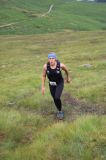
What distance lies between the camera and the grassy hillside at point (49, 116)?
10.9 meters

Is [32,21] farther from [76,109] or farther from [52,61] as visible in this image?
[52,61]

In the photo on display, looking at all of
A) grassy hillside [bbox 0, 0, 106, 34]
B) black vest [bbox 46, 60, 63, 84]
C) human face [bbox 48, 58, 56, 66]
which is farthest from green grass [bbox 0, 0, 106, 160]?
grassy hillside [bbox 0, 0, 106, 34]

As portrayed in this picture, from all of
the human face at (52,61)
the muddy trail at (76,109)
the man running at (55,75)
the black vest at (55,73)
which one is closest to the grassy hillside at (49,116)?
the muddy trail at (76,109)

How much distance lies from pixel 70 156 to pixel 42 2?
111 m

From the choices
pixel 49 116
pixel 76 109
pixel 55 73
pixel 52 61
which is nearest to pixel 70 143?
pixel 52 61

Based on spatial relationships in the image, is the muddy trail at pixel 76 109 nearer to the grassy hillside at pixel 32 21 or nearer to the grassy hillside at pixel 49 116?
the grassy hillside at pixel 49 116

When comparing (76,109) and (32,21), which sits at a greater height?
(76,109)

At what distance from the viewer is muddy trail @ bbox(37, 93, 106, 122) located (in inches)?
611

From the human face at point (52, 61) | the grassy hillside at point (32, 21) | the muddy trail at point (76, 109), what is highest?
the human face at point (52, 61)

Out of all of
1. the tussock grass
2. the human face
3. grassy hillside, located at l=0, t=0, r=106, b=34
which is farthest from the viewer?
grassy hillside, located at l=0, t=0, r=106, b=34

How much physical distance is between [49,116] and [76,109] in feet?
4.92

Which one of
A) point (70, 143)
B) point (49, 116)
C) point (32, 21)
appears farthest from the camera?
point (32, 21)

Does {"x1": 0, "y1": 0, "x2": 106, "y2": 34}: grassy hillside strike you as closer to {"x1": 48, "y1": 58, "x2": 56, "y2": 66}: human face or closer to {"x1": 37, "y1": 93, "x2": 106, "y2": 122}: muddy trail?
{"x1": 37, "y1": 93, "x2": 106, "y2": 122}: muddy trail

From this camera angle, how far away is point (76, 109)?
16.7 meters
